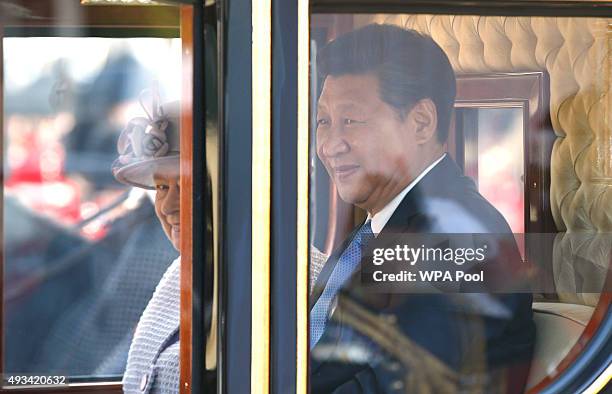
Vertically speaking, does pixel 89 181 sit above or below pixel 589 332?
above

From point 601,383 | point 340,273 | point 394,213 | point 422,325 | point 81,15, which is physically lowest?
point 601,383

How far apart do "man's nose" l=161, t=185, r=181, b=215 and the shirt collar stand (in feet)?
1.18

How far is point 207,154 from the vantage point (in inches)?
58.8

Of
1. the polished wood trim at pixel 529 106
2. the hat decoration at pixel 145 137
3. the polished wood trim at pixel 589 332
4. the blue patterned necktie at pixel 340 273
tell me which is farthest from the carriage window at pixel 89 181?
the polished wood trim at pixel 589 332

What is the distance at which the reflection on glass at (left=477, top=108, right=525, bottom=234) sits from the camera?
5.11 feet

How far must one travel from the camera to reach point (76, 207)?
1536 millimetres

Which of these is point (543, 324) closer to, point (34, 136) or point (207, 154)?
point (207, 154)

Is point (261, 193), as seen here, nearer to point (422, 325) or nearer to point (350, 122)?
point (350, 122)

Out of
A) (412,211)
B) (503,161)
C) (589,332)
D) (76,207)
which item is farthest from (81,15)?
(589,332)

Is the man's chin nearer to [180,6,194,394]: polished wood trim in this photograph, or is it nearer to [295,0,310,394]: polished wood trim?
[295,0,310,394]: polished wood trim

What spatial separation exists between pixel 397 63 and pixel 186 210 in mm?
475

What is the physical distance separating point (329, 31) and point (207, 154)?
1.03ft

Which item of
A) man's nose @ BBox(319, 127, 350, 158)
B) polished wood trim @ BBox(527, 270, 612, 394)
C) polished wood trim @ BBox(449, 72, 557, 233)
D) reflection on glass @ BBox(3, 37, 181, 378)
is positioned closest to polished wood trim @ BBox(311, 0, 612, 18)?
polished wood trim @ BBox(449, 72, 557, 233)

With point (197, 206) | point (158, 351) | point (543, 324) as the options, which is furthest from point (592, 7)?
point (158, 351)
